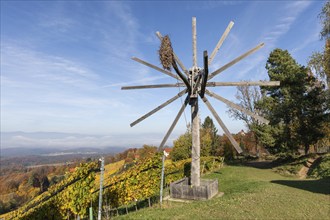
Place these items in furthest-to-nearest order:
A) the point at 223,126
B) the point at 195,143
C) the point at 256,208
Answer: the point at 195,143, the point at 223,126, the point at 256,208

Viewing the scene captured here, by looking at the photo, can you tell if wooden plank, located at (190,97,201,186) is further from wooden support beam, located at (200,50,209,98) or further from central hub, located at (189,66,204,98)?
wooden support beam, located at (200,50,209,98)

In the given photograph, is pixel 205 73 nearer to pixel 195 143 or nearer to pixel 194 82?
pixel 194 82

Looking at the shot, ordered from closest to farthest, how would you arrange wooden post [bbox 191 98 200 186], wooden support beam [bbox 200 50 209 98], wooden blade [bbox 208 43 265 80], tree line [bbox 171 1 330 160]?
wooden support beam [bbox 200 50 209 98], wooden blade [bbox 208 43 265 80], wooden post [bbox 191 98 200 186], tree line [bbox 171 1 330 160]

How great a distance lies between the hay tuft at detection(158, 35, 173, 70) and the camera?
33.2ft

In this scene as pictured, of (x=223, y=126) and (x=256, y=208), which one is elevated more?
(x=223, y=126)

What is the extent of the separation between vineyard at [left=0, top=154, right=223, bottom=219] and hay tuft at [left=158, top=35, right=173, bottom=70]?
5321 mm

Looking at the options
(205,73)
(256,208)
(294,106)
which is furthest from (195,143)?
(294,106)

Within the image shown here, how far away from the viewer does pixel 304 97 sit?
89.4 feet

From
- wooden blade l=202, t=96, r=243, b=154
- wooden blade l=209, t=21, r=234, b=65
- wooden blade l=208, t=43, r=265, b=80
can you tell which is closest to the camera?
wooden blade l=202, t=96, r=243, b=154

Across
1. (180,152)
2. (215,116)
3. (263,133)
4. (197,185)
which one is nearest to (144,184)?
(197,185)

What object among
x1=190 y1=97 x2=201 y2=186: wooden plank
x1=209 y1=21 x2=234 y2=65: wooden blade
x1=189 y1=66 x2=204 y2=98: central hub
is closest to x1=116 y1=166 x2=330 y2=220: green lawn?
x1=190 y1=97 x2=201 y2=186: wooden plank

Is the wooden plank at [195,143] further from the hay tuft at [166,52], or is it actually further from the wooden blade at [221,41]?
the hay tuft at [166,52]

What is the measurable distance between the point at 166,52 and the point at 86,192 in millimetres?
6698

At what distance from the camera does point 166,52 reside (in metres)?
10.1
